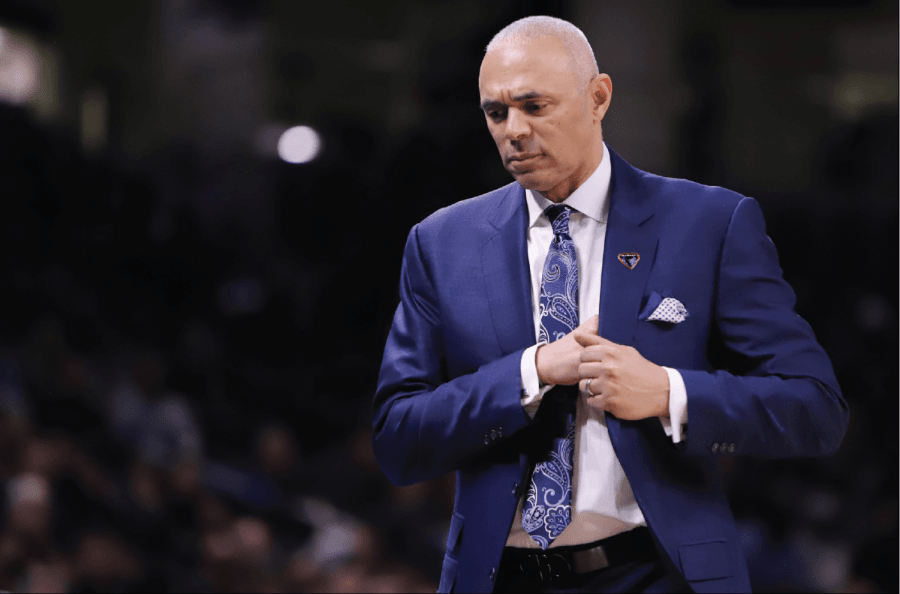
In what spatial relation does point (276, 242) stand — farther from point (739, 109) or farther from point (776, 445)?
point (776, 445)

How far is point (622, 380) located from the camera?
1.16m

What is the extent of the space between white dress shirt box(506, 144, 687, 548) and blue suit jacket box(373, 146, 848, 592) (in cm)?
2

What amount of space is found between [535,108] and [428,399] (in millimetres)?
456

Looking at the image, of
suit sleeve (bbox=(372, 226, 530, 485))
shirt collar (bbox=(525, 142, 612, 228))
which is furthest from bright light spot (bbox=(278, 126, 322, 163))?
shirt collar (bbox=(525, 142, 612, 228))

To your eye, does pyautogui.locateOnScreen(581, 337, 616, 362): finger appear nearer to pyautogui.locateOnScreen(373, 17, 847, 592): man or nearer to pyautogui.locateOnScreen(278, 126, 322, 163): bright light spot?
pyautogui.locateOnScreen(373, 17, 847, 592): man

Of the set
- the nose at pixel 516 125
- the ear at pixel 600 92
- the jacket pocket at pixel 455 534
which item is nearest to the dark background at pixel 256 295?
the ear at pixel 600 92

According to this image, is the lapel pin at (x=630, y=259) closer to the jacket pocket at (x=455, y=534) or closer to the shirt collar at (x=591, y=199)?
the shirt collar at (x=591, y=199)

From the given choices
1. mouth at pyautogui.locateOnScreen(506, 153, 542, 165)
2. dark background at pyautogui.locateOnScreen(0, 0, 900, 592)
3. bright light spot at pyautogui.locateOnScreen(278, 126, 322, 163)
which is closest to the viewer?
mouth at pyautogui.locateOnScreen(506, 153, 542, 165)

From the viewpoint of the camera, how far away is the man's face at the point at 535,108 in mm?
1255

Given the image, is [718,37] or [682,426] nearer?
[682,426]

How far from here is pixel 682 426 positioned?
3.92 feet

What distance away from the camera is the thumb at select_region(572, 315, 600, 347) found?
118 centimetres

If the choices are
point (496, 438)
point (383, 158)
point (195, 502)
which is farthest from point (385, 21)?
point (496, 438)

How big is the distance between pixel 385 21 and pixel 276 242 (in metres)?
1.00
